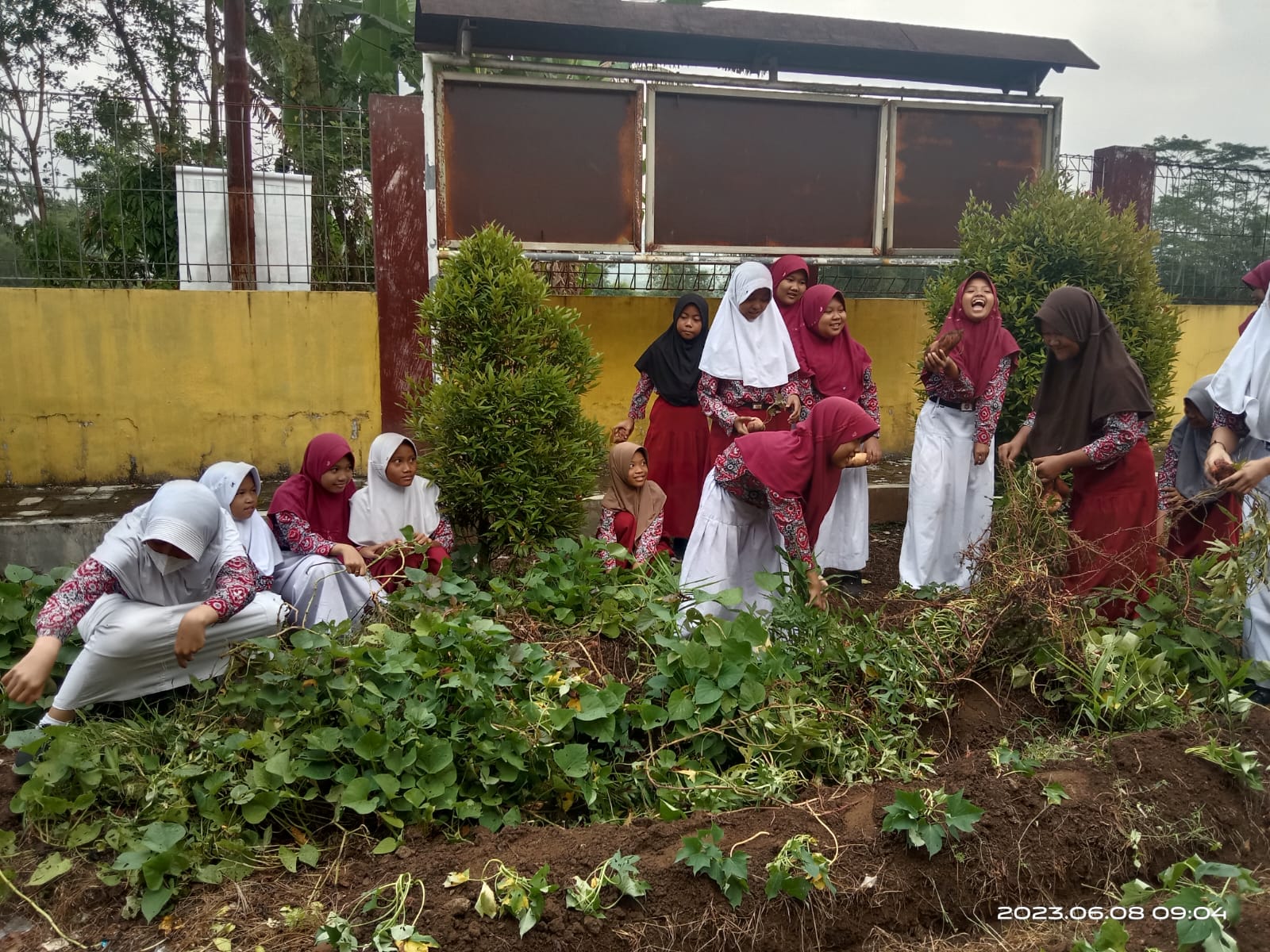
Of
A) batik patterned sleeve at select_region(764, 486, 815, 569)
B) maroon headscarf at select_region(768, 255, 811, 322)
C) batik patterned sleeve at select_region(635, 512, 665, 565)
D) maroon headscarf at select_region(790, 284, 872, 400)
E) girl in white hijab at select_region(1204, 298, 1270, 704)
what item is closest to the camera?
girl in white hijab at select_region(1204, 298, 1270, 704)

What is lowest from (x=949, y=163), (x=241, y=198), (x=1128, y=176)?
(x=241, y=198)

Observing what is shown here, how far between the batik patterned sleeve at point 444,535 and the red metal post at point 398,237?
1939 mm

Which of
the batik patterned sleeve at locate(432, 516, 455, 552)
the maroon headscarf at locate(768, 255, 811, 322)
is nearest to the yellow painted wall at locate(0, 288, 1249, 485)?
the maroon headscarf at locate(768, 255, 811, 322)

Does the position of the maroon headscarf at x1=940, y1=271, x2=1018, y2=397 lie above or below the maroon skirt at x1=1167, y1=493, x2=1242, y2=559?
above

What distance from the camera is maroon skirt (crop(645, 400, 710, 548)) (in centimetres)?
536

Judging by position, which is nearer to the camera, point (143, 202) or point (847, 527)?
point (847, 527)

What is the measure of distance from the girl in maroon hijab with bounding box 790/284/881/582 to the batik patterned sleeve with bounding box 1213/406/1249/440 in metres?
1.54

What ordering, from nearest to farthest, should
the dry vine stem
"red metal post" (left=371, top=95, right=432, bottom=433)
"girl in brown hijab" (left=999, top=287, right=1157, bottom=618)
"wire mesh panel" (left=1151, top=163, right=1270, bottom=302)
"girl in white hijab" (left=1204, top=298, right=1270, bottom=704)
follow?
the dry vine stem, "girl in white hijab" (left=1204, top=298, right=1270, bottom=704), "girl in brown hijab" (left=999, top=287, right=1157, bottom=618), "red metal post" (left=371, top=95, right=432, bottom=433), "wire mesh panel" (left=1151, top=163, right=1270, bottom=302)

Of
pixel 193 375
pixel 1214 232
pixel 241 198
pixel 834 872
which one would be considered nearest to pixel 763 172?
pixel 241 198

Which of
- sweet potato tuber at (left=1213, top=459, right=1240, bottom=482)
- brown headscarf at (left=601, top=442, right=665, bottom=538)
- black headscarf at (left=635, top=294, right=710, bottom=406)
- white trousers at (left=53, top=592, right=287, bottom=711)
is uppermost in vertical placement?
black headscarf at (left=635, top=294, right=710, bottom=406)

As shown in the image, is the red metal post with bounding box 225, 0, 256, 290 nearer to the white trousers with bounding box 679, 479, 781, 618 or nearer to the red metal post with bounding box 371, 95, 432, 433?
the red metal post with bounding box 371, 95, 432, 433

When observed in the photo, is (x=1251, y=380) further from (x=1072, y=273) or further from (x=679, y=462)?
(x=679, y=462)

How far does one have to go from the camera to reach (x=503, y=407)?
14.5ft

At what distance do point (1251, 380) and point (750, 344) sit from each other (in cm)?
223
